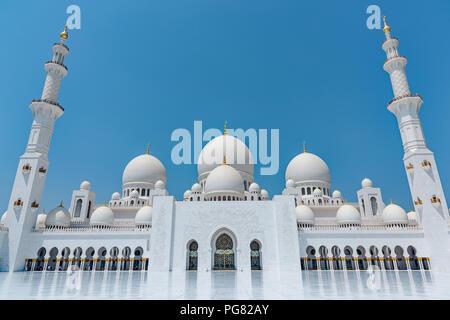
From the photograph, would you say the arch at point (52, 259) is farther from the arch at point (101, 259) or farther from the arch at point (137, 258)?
the arch at point (137, 258)

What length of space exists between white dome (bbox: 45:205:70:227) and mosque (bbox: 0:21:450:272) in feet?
→ 0.28

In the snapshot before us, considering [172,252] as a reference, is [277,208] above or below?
above

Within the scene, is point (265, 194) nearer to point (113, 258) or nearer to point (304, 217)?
point (304, 217)

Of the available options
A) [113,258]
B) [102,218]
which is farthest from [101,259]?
[102,218]

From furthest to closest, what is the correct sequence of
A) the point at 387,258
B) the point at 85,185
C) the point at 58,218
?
the point at 85,185 < the point at 58,218 < the point at 387,258

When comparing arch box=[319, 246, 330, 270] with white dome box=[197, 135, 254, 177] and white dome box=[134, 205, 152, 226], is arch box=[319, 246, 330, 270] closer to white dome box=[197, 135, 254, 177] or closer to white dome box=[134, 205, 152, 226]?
white dome box=[197, 135, 254, 177]

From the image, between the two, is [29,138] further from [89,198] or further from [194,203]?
[194,203]

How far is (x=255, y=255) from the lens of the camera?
1998 cm

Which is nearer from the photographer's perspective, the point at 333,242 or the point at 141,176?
the point at 333,242

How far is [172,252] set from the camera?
64.6 ft
